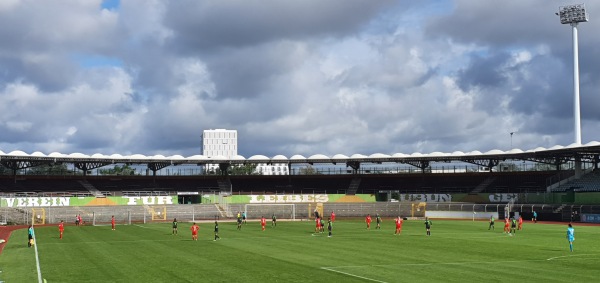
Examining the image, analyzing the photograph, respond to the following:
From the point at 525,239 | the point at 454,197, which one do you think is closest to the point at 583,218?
the point at 454,197

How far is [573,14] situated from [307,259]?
8181cm

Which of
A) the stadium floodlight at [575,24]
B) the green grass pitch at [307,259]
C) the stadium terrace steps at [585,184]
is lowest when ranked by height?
the green grass pitch at [307,259]

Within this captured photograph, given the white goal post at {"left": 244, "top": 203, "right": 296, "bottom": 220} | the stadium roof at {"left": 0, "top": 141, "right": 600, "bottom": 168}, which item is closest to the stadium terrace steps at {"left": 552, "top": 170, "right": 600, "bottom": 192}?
the stadium roof at {"left": 0, "top": 141, "right": 600, "bottom": 168}

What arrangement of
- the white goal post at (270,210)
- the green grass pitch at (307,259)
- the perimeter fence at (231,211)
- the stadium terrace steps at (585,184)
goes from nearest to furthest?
the green grass pitch at (307,259)
the perimeter fence at (231,211)
the stadium terrace steps at (585,184)
the white goal post at (270,210)

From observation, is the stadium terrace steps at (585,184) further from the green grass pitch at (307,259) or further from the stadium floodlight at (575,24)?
the green grass pitch at (307,259)

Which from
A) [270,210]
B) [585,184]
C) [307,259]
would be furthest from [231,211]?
[307,259]

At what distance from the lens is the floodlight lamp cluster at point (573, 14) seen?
98.3 meters

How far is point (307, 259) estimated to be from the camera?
113 feet

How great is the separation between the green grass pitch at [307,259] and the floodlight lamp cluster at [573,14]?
57.4 metres

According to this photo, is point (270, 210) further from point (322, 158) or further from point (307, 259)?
point (307, 259)

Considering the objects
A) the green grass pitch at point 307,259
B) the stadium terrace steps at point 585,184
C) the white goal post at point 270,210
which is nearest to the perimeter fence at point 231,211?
the white goal post at point 270,210

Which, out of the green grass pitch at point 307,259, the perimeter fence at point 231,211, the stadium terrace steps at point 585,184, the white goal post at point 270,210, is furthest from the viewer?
the white goal post at point 270,210

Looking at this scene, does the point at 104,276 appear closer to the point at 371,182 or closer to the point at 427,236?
the point at 427,236

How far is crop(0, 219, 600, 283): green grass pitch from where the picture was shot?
2783cm
